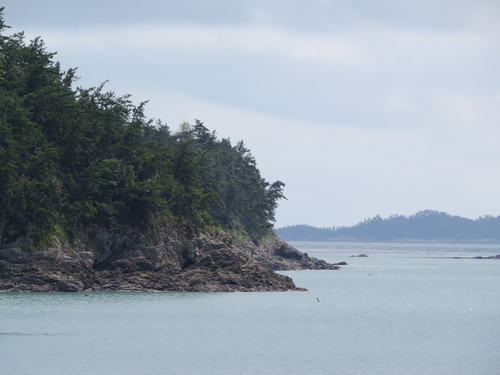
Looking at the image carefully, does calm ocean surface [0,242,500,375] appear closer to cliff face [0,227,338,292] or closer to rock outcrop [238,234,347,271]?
cliff face [0,227,338,292]

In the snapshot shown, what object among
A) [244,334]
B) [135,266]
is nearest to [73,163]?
[135,266]

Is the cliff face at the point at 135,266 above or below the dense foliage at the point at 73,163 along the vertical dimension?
below

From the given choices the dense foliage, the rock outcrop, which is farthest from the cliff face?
the rock outcrop

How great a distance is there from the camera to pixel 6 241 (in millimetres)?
61375

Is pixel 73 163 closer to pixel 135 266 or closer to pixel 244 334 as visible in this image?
pixel 135 266

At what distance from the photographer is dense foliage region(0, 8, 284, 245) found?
63250 millimetres

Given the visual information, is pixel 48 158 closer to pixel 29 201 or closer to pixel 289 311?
pixel 29 201

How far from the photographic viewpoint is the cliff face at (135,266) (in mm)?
60531

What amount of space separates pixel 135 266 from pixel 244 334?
2353 centimetres

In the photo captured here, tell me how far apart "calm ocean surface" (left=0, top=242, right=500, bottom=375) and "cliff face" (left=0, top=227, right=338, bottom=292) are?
73.3 inches

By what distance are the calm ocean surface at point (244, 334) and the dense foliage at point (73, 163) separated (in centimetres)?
931

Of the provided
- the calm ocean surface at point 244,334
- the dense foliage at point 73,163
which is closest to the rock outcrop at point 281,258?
the dense foliage at point 73,163

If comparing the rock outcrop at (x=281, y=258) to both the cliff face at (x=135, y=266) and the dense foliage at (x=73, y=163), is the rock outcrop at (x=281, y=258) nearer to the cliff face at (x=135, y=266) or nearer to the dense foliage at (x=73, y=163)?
the dense foliage at (x=73, y=163)

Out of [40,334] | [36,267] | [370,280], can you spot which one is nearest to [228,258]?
[36,267]
